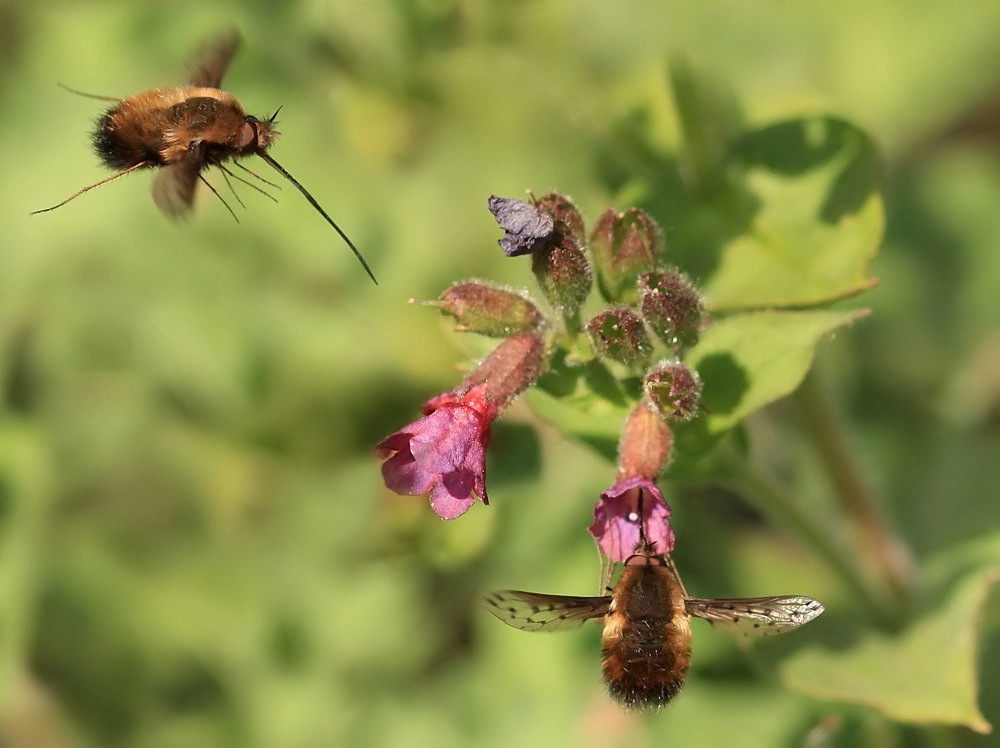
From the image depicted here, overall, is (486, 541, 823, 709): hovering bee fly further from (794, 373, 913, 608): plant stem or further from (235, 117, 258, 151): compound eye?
(235, 117, 258, 151): compound eye

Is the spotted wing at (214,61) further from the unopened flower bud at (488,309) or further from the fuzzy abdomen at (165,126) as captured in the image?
the unopened flower bud at (488,309)

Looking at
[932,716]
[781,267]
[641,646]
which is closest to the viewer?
[641,646]

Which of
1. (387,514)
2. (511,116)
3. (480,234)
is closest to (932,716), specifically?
(387,514)

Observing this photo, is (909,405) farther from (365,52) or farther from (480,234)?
(365,52)

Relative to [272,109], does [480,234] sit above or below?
below

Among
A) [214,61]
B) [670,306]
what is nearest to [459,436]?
[670,306]
